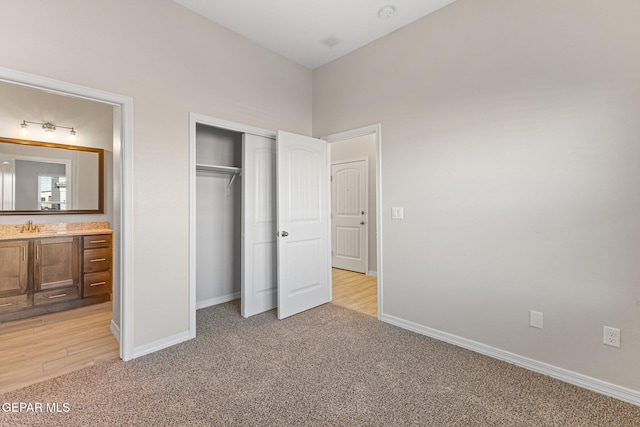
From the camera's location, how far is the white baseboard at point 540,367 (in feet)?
6.02

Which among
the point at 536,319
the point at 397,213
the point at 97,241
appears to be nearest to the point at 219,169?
the point at 97,241

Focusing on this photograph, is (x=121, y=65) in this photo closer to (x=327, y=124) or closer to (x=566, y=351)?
(x=327, y=124)

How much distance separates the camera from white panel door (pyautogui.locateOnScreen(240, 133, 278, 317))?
315 cm

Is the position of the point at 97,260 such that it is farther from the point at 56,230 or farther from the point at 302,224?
the point at 302,224

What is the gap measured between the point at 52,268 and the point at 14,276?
30 centimetres

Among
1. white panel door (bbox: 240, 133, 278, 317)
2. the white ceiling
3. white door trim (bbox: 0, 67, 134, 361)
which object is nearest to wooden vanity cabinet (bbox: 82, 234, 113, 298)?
white door trim (bbox: 0, 67, 134, 361)

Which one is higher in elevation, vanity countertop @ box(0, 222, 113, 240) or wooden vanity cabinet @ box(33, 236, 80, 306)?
vanity countertop @ box(0, 222, 113, 240)

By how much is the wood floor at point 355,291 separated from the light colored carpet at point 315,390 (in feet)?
2.94

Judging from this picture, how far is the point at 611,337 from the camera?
188 cm

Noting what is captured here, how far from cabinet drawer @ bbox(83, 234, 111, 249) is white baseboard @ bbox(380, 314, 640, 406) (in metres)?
3.71

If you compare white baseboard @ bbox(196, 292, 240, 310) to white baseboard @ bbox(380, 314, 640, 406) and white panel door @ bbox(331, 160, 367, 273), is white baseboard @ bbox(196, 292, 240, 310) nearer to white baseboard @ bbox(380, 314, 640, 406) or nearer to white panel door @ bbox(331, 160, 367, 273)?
white baseboard @ bbox(380, 314, 640, 406)

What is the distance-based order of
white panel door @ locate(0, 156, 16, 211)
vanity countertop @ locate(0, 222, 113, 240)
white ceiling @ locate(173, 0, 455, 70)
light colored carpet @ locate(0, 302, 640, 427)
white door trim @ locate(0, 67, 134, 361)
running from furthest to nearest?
1. white panel door @ locate(0, 156, 16, 211)
2. vanity countertop @ locate(0, 222, 113, 240)
3. white ceiling @ locate(173, 0, 455, 70)
4. white door trim @ locate(0, 67, 134, 361)
5. light colored carpet @ locate(0, 302, 640, 427)

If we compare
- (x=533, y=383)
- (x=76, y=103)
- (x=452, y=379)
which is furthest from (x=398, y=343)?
(x=76, y=103)

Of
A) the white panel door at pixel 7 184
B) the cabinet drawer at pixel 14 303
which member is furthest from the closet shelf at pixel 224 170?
the cabinet drawer at pixel 14 303
